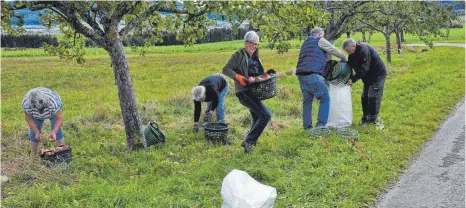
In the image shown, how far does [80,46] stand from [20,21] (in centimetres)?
185

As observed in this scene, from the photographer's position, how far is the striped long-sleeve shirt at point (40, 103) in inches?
246

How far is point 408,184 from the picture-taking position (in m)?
→ 5.77

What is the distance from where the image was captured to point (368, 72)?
8.72 m

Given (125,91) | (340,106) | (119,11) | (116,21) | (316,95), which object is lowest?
(340,106)

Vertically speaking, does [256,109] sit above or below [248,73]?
below

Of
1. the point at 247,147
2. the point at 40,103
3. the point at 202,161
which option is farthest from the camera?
the point at 247,147

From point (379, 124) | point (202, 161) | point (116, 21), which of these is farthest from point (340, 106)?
point (116, 21)

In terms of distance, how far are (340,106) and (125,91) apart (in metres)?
4.12

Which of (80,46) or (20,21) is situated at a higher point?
(20,21)

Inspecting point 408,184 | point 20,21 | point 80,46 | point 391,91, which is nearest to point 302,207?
point 408,184

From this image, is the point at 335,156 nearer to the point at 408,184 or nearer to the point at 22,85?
the point at 408,184

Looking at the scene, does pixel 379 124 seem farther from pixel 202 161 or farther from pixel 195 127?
pixel 202 161

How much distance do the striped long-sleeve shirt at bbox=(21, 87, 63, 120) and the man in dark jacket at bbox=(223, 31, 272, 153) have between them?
263cm

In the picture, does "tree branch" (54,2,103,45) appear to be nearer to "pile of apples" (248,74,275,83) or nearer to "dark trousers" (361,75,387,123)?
"pile of apples" (248,74,275,83)
